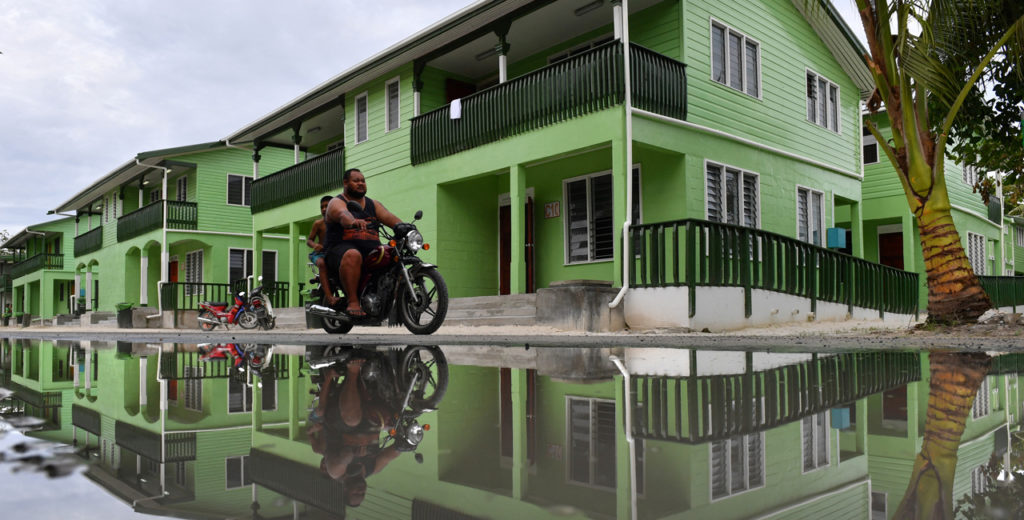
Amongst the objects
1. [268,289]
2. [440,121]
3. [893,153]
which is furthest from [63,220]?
[893,153]

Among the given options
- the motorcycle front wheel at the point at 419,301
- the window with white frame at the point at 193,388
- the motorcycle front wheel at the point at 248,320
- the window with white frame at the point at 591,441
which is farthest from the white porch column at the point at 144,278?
the window with white frame at the point at 591,441

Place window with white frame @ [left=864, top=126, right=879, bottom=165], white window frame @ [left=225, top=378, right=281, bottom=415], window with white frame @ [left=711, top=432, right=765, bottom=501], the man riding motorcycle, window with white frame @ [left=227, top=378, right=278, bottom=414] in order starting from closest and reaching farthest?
window with white frame @ [left=711, top=432, right=765, bottom=501] → white window frame @ [left=225, top=378, right=281, bottom=415] → window with white frame @ [left=227, top=378, right=278, bottom=414] → the man riding motorcycle → window with white frame @ [left=864, top=126, right=879, bottom=165]

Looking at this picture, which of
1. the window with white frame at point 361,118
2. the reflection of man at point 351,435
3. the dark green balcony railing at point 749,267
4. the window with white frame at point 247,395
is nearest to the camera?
the reflection of man at point 351,435

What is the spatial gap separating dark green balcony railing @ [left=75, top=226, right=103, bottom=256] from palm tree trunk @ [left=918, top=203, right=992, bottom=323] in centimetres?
3918

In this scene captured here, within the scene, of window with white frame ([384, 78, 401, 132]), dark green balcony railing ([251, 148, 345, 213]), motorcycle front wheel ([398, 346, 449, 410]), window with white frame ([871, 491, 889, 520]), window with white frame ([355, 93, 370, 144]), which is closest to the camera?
window with white frame ([871, 491, 889, 520])

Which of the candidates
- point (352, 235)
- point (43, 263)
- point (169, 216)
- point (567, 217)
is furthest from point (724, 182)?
point (43, 263)

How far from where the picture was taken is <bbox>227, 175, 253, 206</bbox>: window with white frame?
1351 inches

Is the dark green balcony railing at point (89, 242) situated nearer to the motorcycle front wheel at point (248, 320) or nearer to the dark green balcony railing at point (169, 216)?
the dark green balcony railing at point (169, 216)

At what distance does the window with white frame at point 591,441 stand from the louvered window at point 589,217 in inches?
539

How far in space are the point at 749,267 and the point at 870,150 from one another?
51.1 ft

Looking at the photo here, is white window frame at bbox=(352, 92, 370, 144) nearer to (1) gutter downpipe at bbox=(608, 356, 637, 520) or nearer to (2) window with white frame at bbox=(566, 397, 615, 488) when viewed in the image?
(1) gutter downpipe at bbox=(608, 356, 637, 520)

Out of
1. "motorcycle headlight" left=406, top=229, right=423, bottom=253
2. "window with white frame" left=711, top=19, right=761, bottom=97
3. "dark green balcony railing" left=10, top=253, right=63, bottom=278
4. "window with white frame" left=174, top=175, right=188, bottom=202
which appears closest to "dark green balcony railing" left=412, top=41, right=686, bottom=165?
"window with white frame" left=711, top=19, right=761, bottom=97

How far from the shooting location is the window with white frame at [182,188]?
1359 inches

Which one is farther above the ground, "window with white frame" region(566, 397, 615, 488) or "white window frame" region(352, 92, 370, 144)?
"white window frame" region(352, 92, 370, 144)
